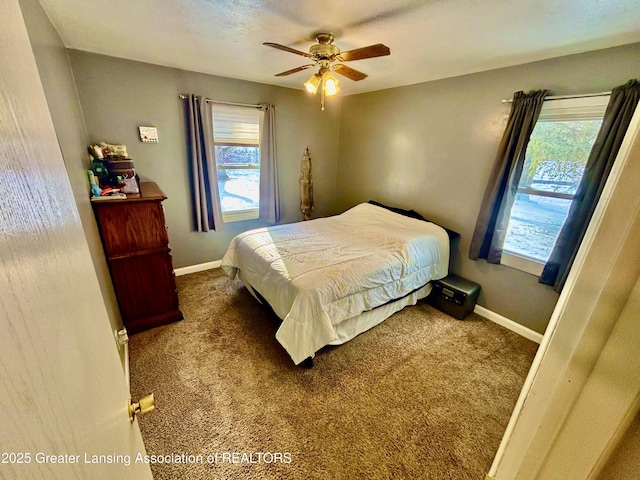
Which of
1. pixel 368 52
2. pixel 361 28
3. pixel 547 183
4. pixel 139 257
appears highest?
pixel 361 28

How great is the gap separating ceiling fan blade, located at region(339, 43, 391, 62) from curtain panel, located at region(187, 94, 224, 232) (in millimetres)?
1876

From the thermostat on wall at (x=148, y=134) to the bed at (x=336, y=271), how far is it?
147 centimetres

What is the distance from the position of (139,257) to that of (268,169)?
1969 mm

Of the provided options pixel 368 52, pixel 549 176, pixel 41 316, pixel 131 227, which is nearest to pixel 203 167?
pixel 131 227

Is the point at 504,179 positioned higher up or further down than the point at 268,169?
higher up

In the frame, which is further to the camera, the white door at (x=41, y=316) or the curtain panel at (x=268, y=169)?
the curtain panel at (x=268, y=169)

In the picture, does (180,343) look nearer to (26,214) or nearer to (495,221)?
(26,214)

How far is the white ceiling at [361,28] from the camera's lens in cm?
145

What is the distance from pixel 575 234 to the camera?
6.58 feet

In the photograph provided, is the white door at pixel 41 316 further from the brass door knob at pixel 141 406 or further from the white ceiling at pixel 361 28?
the white ceiling at pixel 361 28

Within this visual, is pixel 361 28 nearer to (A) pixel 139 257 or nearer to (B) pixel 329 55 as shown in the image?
(B) pixel 329 55

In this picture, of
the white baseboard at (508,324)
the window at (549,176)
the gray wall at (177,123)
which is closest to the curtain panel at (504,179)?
the window at (549,176)

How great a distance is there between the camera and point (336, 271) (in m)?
2.07

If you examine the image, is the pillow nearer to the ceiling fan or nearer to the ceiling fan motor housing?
the ceiling fan
